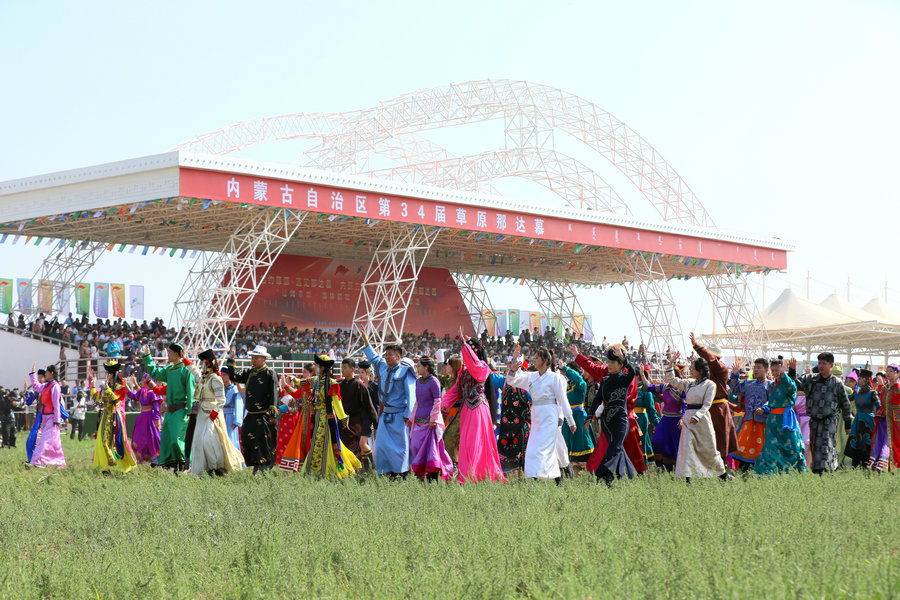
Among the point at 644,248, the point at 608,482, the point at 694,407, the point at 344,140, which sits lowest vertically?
the point at 608,482

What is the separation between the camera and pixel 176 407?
1039 centimetres

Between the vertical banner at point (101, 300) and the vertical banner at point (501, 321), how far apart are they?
1647 centimetres

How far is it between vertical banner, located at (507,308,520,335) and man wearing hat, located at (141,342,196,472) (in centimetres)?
3025

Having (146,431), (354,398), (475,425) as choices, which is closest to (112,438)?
(146,431)

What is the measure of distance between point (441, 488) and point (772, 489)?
104 inches

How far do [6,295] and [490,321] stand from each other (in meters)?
19.1

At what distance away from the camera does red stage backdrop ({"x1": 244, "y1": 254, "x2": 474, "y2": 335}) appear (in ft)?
105

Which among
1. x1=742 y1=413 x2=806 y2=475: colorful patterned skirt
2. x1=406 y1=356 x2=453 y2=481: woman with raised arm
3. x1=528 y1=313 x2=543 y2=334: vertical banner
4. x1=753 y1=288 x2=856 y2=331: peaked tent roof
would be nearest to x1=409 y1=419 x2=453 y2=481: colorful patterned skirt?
x1=406 y1=356 x2=453 y2=481: woman with raised arm

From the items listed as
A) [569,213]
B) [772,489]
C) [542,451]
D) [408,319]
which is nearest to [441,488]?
[542,451]

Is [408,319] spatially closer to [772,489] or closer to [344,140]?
[344,140]

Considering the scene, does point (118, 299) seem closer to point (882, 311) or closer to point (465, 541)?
point (465, 541)

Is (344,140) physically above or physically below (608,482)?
above

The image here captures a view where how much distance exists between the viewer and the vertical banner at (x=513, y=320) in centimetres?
4022

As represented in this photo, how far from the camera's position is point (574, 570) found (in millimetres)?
4820
